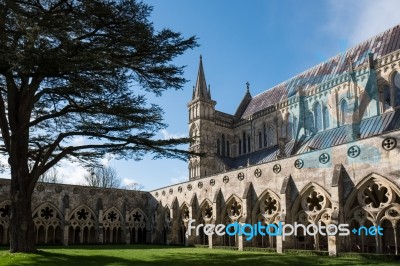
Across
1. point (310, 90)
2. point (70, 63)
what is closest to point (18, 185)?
point (70, 63)

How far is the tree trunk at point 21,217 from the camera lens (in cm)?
1568

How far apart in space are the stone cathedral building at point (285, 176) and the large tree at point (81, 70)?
12.7 feet

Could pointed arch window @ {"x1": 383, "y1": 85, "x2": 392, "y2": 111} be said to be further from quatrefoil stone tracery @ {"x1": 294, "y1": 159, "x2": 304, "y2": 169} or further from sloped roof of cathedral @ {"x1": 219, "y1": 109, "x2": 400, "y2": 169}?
quatrefoil stone tracery @ {"x1": 294, "y1": 159, "x2": 304, "y2": 169}

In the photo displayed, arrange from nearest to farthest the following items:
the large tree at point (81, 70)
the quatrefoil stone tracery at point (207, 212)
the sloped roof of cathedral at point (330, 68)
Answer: the large tree at point (81, 70), the quatrefoil stone tracery at point (207, 212), the sloped roof of cathedral at point (330, 68)

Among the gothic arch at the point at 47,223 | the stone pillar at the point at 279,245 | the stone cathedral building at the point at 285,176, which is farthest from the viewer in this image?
the gothic arch at the point at 47,223

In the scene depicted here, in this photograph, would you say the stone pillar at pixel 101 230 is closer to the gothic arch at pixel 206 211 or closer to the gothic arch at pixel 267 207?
the gothic arch at pixel 206 211

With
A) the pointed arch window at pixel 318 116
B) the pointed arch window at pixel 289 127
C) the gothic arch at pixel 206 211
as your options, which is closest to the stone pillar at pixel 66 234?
the gothic arch at pixel 206 211

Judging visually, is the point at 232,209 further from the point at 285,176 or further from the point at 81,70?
the point at 81,70

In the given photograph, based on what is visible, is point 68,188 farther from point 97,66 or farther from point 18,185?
point 97,66

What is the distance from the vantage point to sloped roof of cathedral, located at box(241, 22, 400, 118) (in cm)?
2911

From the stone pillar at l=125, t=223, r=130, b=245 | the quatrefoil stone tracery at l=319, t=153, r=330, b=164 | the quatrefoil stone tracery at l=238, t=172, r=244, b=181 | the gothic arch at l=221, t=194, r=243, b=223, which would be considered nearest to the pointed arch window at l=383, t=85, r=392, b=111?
the quatrefoil stone tracery at l=319, t=153, r=330, b=164

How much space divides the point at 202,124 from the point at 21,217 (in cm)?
2447

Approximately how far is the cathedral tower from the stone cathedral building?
115 mm

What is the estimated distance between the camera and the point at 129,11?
567 inches
